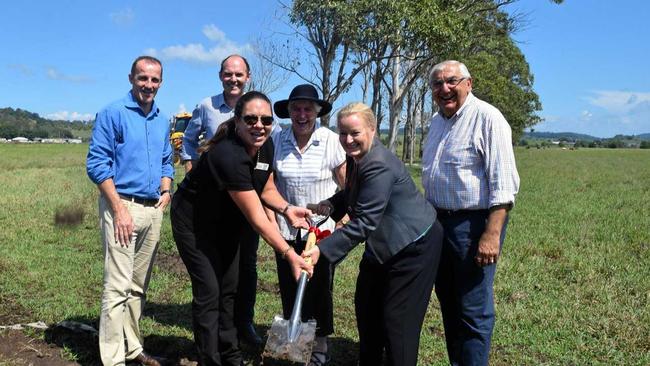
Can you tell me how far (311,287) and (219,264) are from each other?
0.79 meters


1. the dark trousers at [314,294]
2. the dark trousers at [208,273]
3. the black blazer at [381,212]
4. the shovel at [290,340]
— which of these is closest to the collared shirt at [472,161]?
the black blazer at [381,212]

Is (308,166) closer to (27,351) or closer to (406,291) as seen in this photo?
(406,291)

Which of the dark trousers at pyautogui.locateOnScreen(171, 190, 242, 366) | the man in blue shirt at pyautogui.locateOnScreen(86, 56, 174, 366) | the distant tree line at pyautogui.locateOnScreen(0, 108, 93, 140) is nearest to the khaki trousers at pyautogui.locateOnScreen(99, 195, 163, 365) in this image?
the man in blue shirt at pyautogui.locateOnScreen(86, 56, 174, 366)

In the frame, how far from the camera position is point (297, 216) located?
3.87m

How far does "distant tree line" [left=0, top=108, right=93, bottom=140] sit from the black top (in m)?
126

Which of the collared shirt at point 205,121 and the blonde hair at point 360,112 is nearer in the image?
the blonde hair at point 360,112

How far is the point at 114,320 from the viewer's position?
12.6 feet

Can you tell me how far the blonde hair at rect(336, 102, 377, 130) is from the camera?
3.22 meters

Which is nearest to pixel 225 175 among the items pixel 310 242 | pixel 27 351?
pixel 310 242

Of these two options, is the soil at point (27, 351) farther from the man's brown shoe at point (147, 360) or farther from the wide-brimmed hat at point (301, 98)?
the wide-brimmed hat at point (301, 98)

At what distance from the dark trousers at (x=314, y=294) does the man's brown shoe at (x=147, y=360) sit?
3.18 feet

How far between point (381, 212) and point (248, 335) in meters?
2.08

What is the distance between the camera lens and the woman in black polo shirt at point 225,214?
3385 mm

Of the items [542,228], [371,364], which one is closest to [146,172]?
[371,364]
